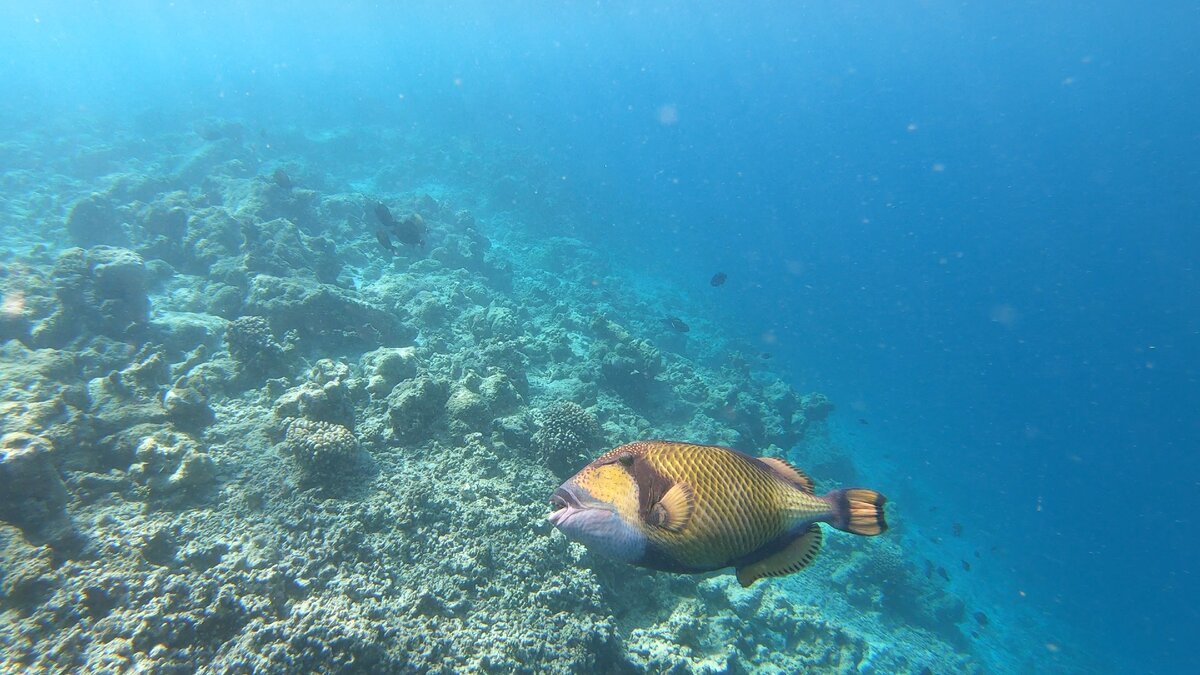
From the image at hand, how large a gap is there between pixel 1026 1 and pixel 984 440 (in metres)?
117

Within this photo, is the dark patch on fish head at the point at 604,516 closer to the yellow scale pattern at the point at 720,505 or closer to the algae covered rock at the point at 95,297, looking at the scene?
the yellow scale pattern at the point at 720,505

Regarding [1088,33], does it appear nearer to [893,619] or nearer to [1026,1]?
[1026,1]

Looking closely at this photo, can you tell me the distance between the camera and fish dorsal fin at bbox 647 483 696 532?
135 centimetres

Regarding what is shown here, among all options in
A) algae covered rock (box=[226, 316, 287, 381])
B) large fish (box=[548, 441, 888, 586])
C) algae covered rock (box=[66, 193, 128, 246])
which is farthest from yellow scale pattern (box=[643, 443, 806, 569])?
algae covered rock (box=[66, 193, 128, 246])

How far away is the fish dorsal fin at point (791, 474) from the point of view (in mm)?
1693

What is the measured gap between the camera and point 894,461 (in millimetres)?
29750

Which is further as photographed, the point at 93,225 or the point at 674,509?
the point at 93,225

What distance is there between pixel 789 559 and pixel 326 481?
16.0 ft

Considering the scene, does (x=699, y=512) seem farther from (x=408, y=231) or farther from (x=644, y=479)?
(x=408, y=231)

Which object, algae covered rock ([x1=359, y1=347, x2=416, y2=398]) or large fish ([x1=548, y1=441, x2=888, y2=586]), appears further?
algae covered rock ([x1=359, y1=347, x2=416, y2=398])

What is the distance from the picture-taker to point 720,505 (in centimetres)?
145

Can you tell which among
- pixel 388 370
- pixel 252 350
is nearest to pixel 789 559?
pixel 388 370

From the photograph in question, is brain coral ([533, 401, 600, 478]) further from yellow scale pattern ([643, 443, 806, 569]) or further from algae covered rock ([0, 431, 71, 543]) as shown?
yellow scale pattern ([643, 443, 806, 569])

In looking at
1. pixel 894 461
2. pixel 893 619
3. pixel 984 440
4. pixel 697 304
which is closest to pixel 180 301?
pixel 893 619
